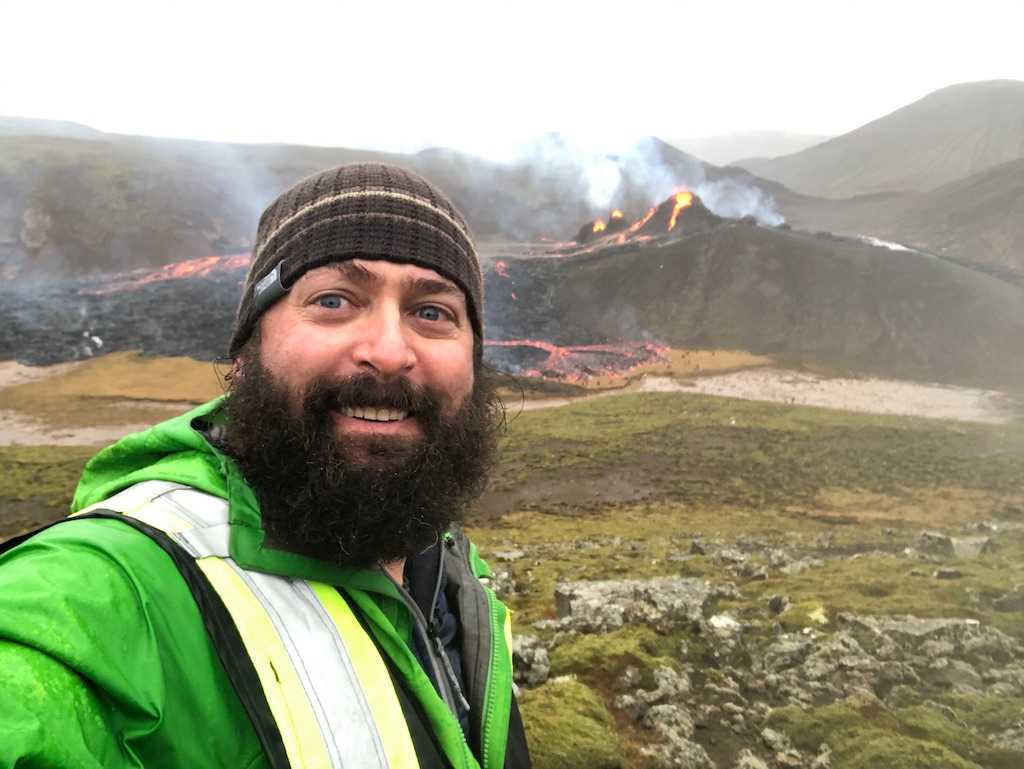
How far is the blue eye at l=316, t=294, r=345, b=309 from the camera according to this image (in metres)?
2.40

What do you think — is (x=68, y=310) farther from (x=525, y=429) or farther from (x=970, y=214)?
(x=970, y=214)

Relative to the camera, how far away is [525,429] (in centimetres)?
2591

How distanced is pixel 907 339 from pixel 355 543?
160 feet

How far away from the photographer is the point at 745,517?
57.2 ft

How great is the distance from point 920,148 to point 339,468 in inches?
6336

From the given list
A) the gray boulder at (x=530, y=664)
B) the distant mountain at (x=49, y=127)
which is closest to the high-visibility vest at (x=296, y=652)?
the gray boulder at (x=530, y=664)

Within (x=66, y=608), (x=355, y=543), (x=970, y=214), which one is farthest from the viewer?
(x=970, y=214)

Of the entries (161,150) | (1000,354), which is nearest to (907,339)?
(1000,354)

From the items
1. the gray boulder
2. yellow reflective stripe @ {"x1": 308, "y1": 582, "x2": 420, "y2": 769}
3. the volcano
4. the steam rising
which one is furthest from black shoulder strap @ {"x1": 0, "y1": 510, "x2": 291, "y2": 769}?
the steam rising

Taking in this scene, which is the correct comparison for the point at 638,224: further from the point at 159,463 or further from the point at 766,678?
the point at 159,463

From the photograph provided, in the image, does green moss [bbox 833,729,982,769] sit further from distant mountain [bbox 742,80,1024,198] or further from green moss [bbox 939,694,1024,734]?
distant mountain [bbox 742,80,1024,198]

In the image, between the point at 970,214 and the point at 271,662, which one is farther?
the point at 970,214

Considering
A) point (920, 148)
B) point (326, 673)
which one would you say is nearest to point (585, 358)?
point (326, 673)

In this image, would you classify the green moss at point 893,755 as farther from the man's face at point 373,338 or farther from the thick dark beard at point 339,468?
the man's face at point 373,338
